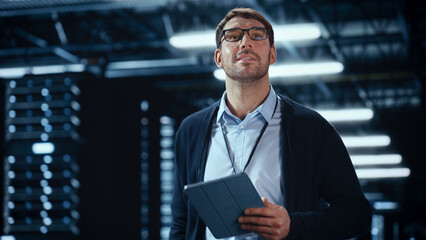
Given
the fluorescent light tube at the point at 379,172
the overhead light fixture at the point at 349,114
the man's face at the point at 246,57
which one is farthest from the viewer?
the fluorescent light tube at the point at 379,172

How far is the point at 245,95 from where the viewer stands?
184 cm

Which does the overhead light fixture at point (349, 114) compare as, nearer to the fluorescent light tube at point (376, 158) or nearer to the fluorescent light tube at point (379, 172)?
the fluorescent light tube at point (376, 158)

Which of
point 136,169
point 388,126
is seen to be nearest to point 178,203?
point 136,169

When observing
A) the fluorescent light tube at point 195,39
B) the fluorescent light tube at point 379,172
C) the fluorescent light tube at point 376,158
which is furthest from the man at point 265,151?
the fluorescent light tube at point 379,172

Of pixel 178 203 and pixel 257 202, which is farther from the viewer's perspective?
pixel 178 203

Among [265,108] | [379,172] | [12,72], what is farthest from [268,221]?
[379,172]

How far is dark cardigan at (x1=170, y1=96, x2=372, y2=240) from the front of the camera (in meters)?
1.64

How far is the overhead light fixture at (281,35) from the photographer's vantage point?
6.65 metres

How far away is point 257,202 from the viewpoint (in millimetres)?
1526

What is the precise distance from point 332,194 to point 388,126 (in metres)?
16.1

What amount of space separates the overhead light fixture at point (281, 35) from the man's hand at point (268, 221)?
5.15 metres

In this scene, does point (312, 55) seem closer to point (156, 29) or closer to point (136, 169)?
point (156, 29)

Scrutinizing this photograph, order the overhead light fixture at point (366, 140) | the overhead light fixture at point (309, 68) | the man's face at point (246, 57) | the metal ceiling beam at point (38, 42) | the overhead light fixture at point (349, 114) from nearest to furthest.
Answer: the man's face at point (246, 57)
the overhead light fixture at point (309, 68)
the overhead light fixture at point (349, 114)
the metal ceiling beam at point (38, 42)
the overhead light fixture at point (366, 140)

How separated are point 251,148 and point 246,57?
310 mm
